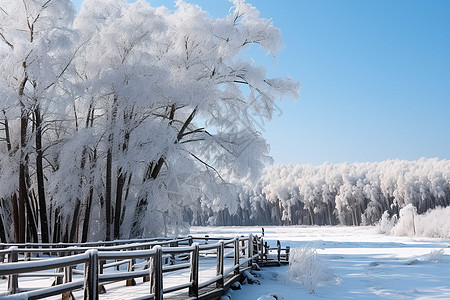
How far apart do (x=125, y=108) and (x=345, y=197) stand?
78.8 meters

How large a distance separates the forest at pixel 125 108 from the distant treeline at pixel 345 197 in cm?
5258

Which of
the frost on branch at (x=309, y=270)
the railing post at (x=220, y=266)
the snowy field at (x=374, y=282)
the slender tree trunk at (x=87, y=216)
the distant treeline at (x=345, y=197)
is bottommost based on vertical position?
the snowy field at (x=374, y=282)

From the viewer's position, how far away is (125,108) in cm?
1917

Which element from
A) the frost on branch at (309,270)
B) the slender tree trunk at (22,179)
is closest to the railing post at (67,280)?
the frost on branch at (309,270)

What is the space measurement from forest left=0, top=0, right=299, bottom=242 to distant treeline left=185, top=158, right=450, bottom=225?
52.6 metres

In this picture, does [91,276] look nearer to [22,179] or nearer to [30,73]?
[30,73]

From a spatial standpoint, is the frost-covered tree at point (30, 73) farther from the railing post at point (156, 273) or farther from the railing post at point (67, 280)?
the railing post at point (156, 273)

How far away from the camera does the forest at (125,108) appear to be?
17.9 m

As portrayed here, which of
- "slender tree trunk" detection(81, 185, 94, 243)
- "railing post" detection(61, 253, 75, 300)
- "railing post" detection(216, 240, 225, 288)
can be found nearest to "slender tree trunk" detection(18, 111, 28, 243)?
"slender tree trunk" detection(81, 185, 94, 243)

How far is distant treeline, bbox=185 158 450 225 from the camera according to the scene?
86.9 metres

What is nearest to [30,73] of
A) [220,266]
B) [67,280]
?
[220,266]

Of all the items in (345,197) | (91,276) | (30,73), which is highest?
(30,73)

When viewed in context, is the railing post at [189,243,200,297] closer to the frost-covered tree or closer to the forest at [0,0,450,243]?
the forest at [0,0,450,243]

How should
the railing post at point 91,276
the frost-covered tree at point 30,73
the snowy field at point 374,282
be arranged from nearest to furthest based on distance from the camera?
the railing post at point 91,276 → the snowy field at point 374,282 → the frost-covered tree at point 30,73
